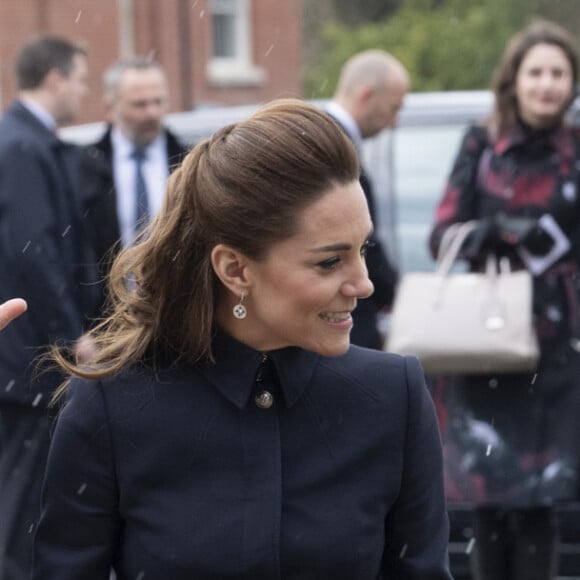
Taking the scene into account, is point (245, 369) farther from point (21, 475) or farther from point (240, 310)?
point (21, 475)

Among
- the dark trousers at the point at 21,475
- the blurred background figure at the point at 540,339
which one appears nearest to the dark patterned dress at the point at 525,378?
the blurred background figure at the point at 540,339

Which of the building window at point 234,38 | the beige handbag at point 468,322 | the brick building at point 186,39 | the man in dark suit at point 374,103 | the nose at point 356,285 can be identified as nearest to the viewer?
the nose at point 356,285

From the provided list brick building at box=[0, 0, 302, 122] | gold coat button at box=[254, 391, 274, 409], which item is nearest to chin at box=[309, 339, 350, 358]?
gold coat button at box=[254, 391, 274, 409]

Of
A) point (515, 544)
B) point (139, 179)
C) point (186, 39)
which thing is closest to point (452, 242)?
point (515, 544)

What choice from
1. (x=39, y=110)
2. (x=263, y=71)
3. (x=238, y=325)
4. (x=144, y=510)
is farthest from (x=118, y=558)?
(x=263, y=71)

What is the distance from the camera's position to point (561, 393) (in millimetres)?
5254

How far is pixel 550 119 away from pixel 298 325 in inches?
114

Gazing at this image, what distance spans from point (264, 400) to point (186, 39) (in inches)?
802

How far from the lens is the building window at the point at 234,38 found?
2350cm

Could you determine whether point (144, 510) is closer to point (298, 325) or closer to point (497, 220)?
point (298, 325)

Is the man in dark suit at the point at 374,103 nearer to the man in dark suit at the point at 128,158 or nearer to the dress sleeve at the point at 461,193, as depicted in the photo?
the dress sleeve at the point at 461,193

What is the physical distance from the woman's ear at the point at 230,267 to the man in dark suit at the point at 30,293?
2.54 m

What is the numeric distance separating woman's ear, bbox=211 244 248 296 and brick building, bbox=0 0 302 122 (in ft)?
58.0

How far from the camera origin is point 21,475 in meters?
5.32
